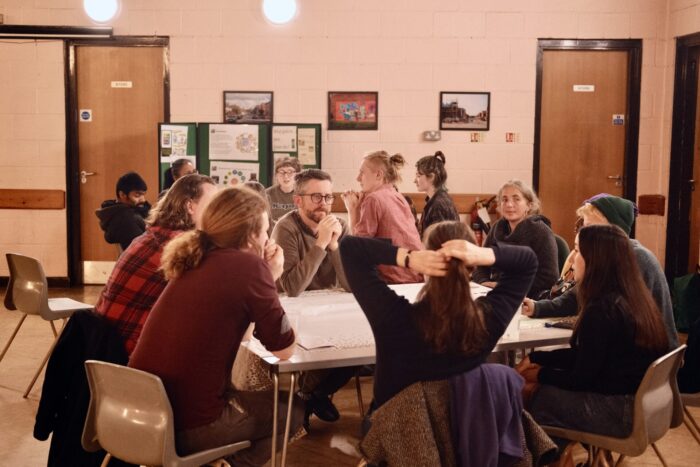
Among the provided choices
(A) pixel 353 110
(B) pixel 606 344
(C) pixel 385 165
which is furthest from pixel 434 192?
(B) pixel 606 344

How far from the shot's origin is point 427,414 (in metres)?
2.03

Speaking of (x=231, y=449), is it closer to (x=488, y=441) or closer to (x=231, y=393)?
(x=231, y=393)

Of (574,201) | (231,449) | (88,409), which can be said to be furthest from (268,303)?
(574,201)

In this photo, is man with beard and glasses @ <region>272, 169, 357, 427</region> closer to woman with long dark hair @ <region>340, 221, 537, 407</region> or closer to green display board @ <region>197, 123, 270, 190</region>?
woman with long dark hair @ <region>340, 221, 537, 407</region>

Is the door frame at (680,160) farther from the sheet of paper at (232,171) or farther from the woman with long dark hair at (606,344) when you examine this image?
the woman with long dark hair at (606,344)

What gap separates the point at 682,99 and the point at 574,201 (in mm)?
1234

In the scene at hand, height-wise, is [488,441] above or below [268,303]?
below

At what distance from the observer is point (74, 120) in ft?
23.7

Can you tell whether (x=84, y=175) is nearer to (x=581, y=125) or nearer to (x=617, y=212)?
(x=581, y=125)

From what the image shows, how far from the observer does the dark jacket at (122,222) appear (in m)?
4.74

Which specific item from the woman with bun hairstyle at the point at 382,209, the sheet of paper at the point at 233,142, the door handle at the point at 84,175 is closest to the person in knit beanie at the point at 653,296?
the woman with bun hairstyle at the point at 382,209

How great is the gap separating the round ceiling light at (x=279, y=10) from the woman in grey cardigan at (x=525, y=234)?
3417 mm

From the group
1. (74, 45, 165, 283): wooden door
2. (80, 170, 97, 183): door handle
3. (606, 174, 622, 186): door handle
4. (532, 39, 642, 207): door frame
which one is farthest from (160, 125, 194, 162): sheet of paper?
(606, 174, 622, 186): door handle

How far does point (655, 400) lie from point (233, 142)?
4965 millimetres
